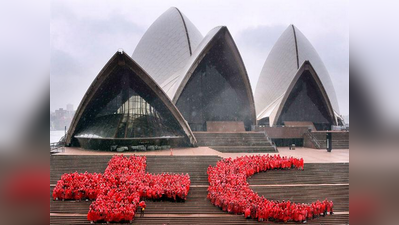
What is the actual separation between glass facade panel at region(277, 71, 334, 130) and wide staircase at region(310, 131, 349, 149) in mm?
5695

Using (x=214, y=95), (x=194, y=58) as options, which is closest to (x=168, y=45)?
(x=194, y=58)

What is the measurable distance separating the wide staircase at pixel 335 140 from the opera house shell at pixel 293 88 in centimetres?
560

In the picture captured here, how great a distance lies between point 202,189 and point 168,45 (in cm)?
2227

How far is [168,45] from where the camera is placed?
31.9 metres

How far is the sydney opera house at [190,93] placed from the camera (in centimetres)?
1983

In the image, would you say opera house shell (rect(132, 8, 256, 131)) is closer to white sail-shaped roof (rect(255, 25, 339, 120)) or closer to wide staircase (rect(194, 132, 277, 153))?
wide staircase (rect(194, 132, 277, 153))

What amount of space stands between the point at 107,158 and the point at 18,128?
13623 mm

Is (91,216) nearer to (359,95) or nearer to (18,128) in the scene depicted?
(18,128)

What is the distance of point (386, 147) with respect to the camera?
1.92 m

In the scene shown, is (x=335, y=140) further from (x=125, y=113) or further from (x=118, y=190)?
(x=118, y=190)

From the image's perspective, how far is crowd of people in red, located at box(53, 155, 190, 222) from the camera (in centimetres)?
910

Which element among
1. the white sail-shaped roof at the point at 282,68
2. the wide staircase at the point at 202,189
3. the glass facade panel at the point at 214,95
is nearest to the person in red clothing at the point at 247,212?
the wide staircase at the point at 202,189

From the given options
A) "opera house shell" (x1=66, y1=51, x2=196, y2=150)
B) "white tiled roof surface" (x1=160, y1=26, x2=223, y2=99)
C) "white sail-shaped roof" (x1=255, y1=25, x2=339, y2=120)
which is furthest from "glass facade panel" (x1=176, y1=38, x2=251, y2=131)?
"white sail-shaped roof" (x1=255, y1=25, x2=339, y2=120)

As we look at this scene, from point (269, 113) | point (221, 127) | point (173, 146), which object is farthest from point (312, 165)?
point (269, 113)
